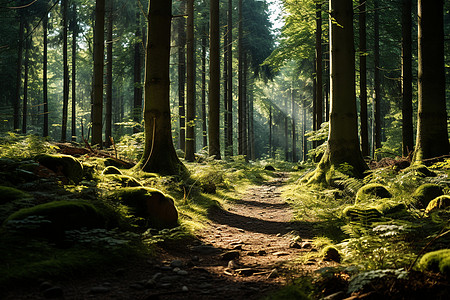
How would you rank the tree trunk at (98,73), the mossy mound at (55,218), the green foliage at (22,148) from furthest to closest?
the tree trunk at (98,73), the green foliage at (22,148), the mossy mound at (55,218)

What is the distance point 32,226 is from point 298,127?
205 ft

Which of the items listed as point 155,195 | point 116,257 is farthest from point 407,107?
point 116,257

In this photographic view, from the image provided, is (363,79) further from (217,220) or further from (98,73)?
(217,220)

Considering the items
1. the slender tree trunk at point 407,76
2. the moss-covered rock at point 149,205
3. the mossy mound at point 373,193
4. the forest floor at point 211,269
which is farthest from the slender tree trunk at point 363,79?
the moss-covered rock at point 149,205

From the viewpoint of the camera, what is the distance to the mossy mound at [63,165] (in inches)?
203

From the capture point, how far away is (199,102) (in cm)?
3597

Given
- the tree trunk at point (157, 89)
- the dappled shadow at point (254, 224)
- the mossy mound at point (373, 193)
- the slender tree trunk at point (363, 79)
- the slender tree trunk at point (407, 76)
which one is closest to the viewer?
the mossy mound at point (373, 193)

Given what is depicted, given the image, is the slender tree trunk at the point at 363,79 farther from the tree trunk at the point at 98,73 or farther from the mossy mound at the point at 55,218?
the mossy mound at the point at 55,218

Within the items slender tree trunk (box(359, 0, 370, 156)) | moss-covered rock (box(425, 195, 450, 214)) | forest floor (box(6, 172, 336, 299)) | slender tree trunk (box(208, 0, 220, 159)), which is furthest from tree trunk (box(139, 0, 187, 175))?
slender tree trunk (box(359, 0, 370, 156))

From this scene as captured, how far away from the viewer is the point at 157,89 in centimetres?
769

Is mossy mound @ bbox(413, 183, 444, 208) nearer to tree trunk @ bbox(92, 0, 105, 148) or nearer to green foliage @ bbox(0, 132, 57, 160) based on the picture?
green foliage @ bbox(0, 132, 57, 160)

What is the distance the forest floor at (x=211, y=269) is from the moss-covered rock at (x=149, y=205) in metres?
0.45

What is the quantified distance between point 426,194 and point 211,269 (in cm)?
365

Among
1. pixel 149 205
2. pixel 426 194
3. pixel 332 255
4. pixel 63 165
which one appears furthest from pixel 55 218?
pixel 426 194
